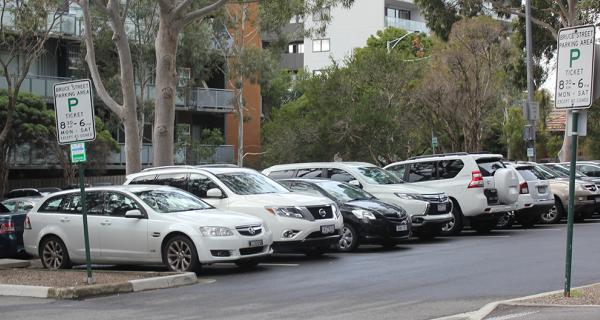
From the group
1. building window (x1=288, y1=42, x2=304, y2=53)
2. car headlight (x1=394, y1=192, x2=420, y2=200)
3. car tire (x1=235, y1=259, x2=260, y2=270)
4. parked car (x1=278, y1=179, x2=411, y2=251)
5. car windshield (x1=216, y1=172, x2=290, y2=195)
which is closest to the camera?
car tire (x1=235, y1=259, x2=260, y2=270)

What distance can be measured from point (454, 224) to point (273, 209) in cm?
666

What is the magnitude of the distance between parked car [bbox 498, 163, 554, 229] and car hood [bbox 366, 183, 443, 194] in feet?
9.48

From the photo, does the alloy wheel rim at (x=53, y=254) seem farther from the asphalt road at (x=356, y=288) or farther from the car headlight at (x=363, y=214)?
the car headlight at (x=363, y=214)

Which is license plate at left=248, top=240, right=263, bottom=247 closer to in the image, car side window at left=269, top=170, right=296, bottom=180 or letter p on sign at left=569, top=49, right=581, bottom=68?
letter p on sign at left=569, top=49, right=581, bottom=68

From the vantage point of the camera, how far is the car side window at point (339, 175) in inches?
799

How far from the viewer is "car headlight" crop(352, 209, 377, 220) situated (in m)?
17.0

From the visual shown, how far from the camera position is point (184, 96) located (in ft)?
132

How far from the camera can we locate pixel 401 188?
19.4 m

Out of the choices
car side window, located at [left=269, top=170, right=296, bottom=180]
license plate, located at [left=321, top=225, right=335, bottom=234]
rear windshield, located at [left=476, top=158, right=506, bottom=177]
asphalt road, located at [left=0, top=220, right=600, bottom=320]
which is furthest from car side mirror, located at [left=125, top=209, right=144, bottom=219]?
rear windshield, located at [left=476, top=158, right=506, bottom=177]

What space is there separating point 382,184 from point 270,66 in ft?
65.4

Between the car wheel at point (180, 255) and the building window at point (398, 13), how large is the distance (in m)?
55.9

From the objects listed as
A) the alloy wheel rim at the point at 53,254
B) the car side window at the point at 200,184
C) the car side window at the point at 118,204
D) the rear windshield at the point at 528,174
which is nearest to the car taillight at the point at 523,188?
the rear windshield at the point at 528,174

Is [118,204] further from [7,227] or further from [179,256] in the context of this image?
[7,227]

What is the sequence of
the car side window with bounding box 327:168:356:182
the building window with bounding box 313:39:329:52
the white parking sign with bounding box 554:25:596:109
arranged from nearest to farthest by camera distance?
the white parking sign with bounding box 554:25:596:109 < the car side window with bounding box 327:168:356:182 < the building window with bounding box 313:39:329:52
